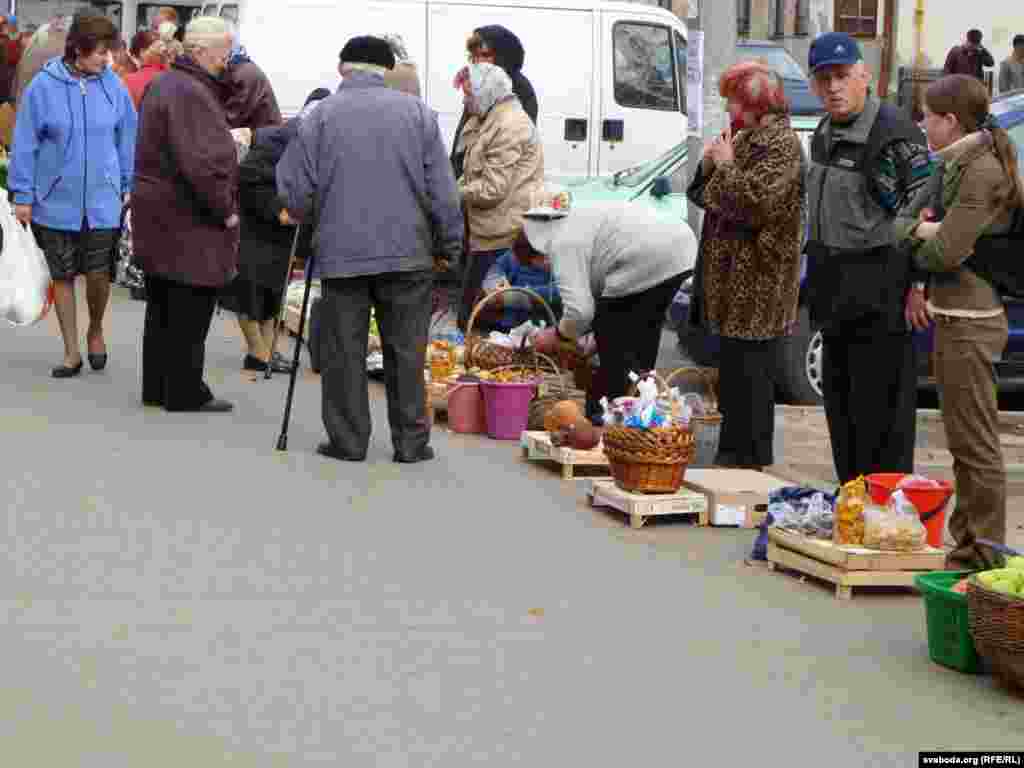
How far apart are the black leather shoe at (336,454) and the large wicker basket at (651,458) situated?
5.64ft

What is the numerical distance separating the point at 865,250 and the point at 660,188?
277 inches

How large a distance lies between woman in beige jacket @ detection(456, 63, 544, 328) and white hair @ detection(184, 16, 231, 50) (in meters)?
2.00

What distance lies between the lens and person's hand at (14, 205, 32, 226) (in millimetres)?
13188

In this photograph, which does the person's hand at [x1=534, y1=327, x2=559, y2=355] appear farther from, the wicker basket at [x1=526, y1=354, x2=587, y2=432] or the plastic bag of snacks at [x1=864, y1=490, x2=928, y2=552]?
the plastic bag of snacks at [x1=864, y1=490, x2=928, y2=552]

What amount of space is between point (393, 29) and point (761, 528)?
1141 cm

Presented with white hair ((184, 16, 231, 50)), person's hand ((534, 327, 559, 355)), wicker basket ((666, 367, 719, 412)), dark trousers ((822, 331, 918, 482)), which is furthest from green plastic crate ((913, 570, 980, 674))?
white hair ((184, 16, 231, 50))

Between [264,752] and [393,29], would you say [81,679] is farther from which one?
[393,29]

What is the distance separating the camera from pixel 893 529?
812cm

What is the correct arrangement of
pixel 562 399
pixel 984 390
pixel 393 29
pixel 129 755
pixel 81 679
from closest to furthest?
1. pixel 129 755
2. pixel 81 679
3. pixel 984 390
4. pixel 562 399
5. pixel 393 29

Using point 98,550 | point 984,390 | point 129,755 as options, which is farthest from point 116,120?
point 129,755

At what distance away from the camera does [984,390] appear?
8078 millimetres

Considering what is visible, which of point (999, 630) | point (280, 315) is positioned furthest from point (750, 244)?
point (280, 315)

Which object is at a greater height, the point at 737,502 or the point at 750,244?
the point at 750,244

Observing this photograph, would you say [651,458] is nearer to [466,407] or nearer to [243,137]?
[466,407]
